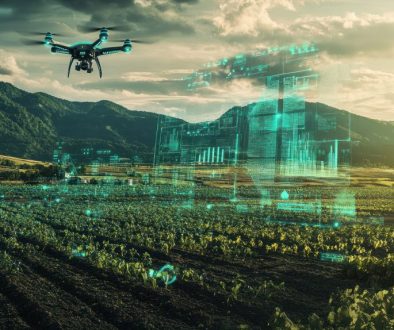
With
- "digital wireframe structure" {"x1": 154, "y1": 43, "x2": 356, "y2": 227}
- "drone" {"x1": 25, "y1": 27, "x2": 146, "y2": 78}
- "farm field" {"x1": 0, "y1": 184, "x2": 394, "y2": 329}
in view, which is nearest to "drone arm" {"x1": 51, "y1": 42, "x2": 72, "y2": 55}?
"drone" {"x1": 25, "y1": 27, "x2": 146, "y2": 78}

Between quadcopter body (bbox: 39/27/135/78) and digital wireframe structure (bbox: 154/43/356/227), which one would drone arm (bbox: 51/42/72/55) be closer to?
quadcopter body (bbox: 39/27/135/78)

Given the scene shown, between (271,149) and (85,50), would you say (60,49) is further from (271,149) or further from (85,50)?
(271,149)

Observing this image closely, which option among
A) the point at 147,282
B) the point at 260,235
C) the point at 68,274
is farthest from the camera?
the point at 260,235

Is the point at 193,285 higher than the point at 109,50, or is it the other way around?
the point at 109,50

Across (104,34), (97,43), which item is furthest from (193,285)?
(97,43)

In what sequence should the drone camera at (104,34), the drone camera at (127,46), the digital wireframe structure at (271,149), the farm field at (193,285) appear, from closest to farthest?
the farm field at (193,285), the drone camera at (104,34), the drone camera at (127,46), the digital wireframe structure at (271,149)

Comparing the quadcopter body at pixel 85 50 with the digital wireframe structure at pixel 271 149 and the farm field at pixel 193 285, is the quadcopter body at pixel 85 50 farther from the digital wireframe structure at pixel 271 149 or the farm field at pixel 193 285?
the digital wireframe structure at pixel 271 149

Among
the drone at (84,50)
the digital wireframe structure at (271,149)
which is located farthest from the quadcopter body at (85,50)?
the digital wireframe structure at (271,149)

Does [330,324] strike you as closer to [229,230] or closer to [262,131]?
[229,230]

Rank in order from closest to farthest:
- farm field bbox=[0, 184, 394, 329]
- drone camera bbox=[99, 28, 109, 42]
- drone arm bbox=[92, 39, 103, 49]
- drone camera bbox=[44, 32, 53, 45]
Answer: farm field bbox=[0, 184, 394, 329], drone camera bbox=[99, 28, 109, 42], drone arm bbox=[92, 39, 103, 49], drone camera bbox=[44, 32, 53, 45]

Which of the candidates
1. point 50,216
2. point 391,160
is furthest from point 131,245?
point 391,160

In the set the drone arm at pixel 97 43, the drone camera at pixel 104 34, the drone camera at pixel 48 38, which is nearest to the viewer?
the drone camera at pixel 104 34
